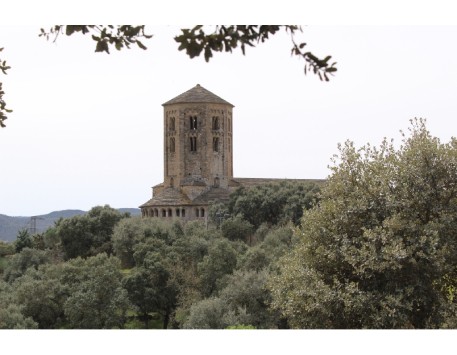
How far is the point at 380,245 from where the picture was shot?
17.7 m

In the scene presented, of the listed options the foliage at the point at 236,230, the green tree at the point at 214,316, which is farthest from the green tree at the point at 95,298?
the foliage at the point at 236,230

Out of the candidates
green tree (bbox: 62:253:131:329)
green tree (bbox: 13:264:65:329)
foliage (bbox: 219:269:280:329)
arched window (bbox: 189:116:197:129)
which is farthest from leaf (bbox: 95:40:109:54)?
arched window (bbox: 189:116:197:129)

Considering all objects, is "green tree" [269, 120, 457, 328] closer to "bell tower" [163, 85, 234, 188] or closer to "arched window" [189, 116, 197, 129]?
"bell tower" [163, 85, 234, 188]

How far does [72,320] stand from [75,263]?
24.3 ft

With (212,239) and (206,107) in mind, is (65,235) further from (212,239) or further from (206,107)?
(206,107)

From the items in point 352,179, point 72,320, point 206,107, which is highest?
point 206,107

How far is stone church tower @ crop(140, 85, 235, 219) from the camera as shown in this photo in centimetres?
8725

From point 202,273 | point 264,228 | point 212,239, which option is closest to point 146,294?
point 202,273

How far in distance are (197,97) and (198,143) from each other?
409 centimetres

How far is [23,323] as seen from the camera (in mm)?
36188

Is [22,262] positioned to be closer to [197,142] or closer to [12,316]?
[12,316]

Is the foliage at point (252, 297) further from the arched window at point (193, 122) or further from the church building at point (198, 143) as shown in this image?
the arched window at point (193, 122)

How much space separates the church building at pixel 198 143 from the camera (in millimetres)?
87250
